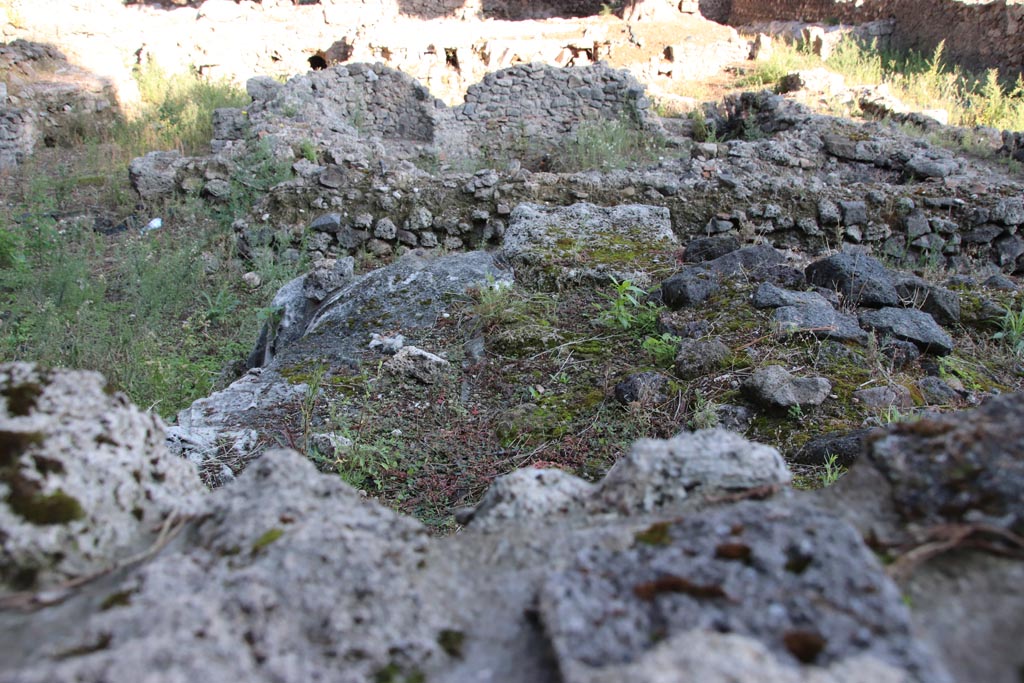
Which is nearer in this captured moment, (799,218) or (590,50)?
(799,218)

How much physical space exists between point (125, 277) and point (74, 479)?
5439 millimetres

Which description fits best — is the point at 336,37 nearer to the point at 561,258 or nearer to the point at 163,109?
the point at 163,109

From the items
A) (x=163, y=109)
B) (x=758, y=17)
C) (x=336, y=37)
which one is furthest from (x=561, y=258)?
(x=758, y=17)

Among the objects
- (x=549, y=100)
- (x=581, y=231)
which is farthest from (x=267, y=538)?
(x=549, y=100)

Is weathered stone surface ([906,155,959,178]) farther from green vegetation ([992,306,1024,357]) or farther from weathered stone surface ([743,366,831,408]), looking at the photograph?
weathered stone surface ([743,366,831,408])

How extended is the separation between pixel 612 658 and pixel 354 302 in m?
3.44

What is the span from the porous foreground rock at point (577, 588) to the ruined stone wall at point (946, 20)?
47.2 feet

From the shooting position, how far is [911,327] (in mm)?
3363

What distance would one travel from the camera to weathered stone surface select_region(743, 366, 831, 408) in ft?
9.15

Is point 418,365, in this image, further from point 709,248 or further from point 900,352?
point 900,352

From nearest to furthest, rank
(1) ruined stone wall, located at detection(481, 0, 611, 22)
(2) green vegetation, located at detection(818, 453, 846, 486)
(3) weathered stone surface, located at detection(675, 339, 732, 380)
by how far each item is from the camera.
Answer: (2) green vegetation, located at detection(818, 453, 846, 486)
(3) weathered stone surface, located at detection(675, 339, 732, 380)
(1) ruined stone wall, located at detection(481, 0, 611, 22)

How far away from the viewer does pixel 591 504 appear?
52.4 inches

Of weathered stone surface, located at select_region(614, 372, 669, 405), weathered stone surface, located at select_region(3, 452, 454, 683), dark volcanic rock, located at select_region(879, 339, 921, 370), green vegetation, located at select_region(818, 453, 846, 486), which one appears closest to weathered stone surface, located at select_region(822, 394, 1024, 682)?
weathered stone surface, located at select_region(3, 452, 454, 683)

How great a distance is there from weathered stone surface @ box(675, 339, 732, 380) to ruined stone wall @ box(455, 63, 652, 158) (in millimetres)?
7776
